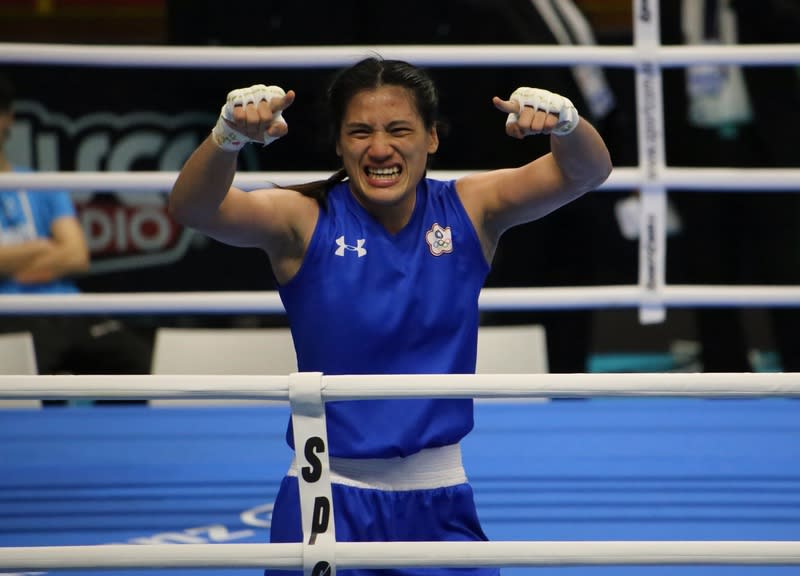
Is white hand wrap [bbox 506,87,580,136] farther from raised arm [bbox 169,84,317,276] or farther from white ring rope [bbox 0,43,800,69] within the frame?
white ring rope [bbox 0,43,800,69]

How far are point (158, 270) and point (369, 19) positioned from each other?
1.39 meters

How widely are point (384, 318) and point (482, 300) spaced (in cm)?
140

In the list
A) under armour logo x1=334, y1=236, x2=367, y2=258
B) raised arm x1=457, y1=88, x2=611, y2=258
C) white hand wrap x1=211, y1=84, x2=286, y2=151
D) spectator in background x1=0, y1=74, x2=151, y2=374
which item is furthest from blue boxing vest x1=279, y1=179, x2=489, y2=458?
spectator in background x1=0, y1=74, x2=151, y2=374

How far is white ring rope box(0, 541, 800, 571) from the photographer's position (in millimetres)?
1653

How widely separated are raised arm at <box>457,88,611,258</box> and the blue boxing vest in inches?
4.2

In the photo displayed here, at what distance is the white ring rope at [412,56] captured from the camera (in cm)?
333

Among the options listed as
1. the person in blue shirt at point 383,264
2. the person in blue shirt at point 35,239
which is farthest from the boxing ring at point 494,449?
the person in blue shirt at point 35,239

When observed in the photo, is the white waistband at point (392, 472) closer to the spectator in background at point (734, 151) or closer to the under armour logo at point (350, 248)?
the under armour logo at point (350, 248)

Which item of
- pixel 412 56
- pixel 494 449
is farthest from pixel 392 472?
pixel 412 56

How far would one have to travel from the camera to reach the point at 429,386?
5.37 ft

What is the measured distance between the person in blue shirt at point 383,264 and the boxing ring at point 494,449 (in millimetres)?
208

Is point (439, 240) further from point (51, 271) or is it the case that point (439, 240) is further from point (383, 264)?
point (51, 271)

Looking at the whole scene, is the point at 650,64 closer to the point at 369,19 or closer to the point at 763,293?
the point at 763,293

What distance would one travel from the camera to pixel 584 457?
308 cm
